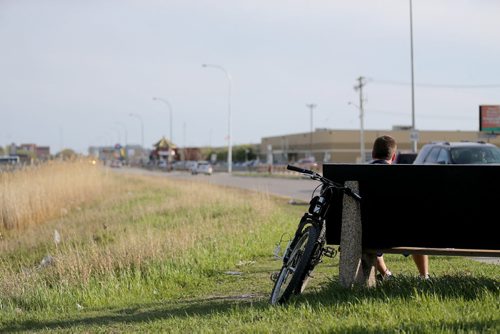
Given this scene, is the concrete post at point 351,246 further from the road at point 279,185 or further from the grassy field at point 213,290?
the road at point 279,185

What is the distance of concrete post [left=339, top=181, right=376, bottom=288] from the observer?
6.12 meters

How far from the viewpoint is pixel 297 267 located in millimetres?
5930

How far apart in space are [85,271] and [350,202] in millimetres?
4882

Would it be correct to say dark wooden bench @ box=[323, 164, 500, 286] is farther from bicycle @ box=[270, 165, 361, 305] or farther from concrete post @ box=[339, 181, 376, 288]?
bicycle @ box=[270, 165, 361, 305]

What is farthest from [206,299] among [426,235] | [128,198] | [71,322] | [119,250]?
[128,198]

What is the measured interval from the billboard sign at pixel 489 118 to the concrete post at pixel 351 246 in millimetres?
32450

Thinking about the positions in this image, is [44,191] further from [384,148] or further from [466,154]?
[384,148]

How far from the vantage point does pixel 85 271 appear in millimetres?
9531

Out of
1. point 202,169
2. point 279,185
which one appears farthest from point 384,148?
point 202,169

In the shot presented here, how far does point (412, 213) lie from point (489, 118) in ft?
115

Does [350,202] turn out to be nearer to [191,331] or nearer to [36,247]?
[191,331]

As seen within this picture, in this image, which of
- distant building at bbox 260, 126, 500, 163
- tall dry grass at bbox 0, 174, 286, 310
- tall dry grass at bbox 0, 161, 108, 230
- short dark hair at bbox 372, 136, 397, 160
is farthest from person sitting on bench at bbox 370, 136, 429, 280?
distant building at bbox 260, 126, 500, 163

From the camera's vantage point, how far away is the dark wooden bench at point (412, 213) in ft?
20.0

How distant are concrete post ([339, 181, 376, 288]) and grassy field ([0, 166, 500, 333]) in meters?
0.20
